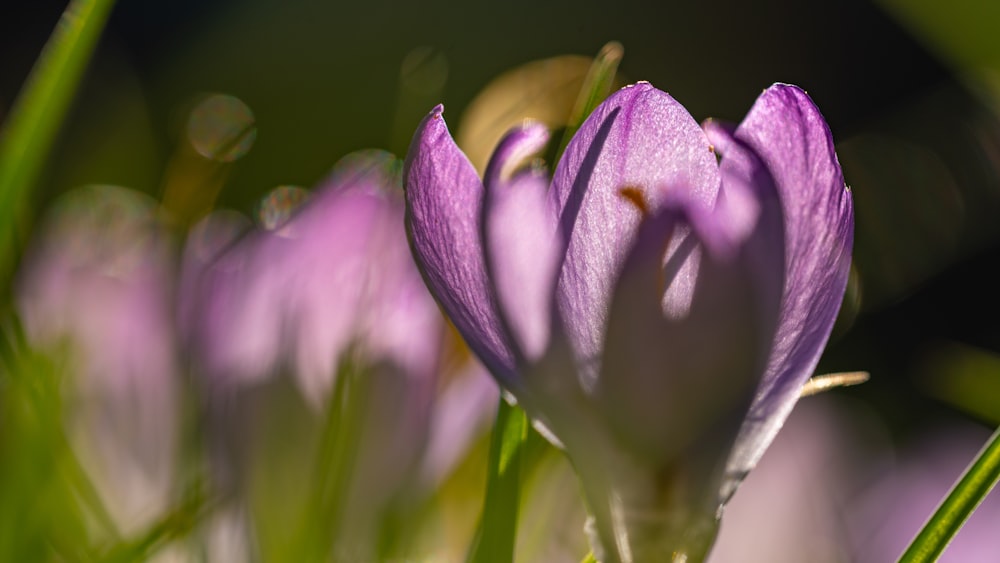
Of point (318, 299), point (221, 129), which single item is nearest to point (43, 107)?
point (318, 299)

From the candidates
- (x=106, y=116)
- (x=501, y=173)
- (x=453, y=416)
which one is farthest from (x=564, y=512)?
(x=106, y=116)

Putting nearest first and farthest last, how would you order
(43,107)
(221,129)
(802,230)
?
(802,230) < (43,107) < (221,129)

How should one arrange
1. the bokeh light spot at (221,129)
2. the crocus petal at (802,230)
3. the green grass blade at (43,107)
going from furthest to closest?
the bokeh light spot at (221,129) → the green grass blade at (43,107) → the crocus petal at (802,230)

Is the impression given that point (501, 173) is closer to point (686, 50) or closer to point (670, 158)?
point (670, 158)

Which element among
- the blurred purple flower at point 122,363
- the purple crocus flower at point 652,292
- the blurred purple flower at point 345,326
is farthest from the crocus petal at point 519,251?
the blurred purple flower at point 122,363

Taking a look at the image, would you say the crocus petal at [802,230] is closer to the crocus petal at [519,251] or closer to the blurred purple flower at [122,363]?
the crocus petal at [519,251]

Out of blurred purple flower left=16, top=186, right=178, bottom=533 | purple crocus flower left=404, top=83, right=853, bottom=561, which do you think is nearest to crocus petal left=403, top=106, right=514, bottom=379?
purple crocus flower left=404, top=83, right=853, bottom=561

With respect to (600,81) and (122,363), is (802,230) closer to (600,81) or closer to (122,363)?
(600,81)

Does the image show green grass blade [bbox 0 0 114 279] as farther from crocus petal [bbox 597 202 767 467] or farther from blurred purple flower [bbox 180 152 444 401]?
crocus petal [bbox 597 202 767 467]
